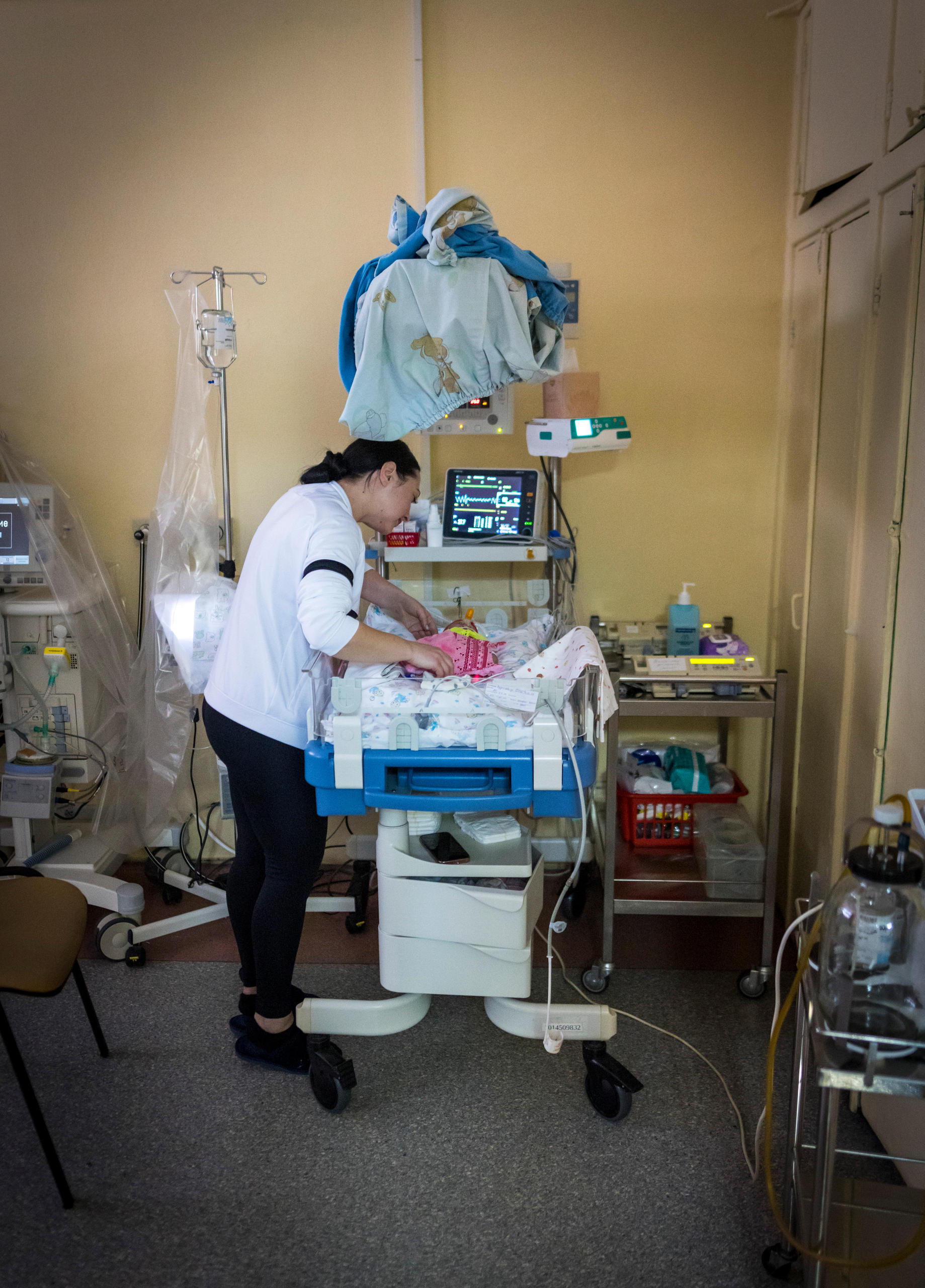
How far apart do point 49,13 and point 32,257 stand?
720mm

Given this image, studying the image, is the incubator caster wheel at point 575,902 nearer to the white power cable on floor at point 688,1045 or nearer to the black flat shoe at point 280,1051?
the white power cable on floor at point 688,1045

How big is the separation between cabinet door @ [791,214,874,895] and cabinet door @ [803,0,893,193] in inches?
6.7

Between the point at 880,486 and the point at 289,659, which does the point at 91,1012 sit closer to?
the point at 289,659

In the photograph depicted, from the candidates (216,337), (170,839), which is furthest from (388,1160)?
(216,337)

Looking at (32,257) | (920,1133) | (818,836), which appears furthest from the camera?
(32,257)

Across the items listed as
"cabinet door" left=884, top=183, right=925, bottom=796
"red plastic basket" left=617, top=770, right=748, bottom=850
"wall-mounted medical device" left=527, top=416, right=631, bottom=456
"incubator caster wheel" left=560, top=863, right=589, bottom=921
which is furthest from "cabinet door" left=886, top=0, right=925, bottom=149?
"incubator caster wheel" left=560, top=863, right=589, bottom=921

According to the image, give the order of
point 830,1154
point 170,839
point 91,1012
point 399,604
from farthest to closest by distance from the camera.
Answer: point 170,839 < point 399,604 < point 91,1012 < point 830,1154

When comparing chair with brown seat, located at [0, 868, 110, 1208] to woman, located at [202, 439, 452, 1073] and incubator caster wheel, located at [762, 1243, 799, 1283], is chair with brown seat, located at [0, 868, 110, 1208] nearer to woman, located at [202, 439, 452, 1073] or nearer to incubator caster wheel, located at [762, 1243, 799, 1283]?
woman, located at [202, 439, 452, 1073]

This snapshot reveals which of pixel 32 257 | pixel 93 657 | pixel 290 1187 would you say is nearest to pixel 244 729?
pixel 290 1187

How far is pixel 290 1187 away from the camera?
1856 millimetres

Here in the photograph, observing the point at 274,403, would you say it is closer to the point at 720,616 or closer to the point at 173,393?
the point at 173,393

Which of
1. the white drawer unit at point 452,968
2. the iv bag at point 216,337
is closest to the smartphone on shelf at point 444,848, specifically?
the white drawer unit at point 452,968

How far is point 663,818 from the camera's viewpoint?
2.86 m

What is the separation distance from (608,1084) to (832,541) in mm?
1519
